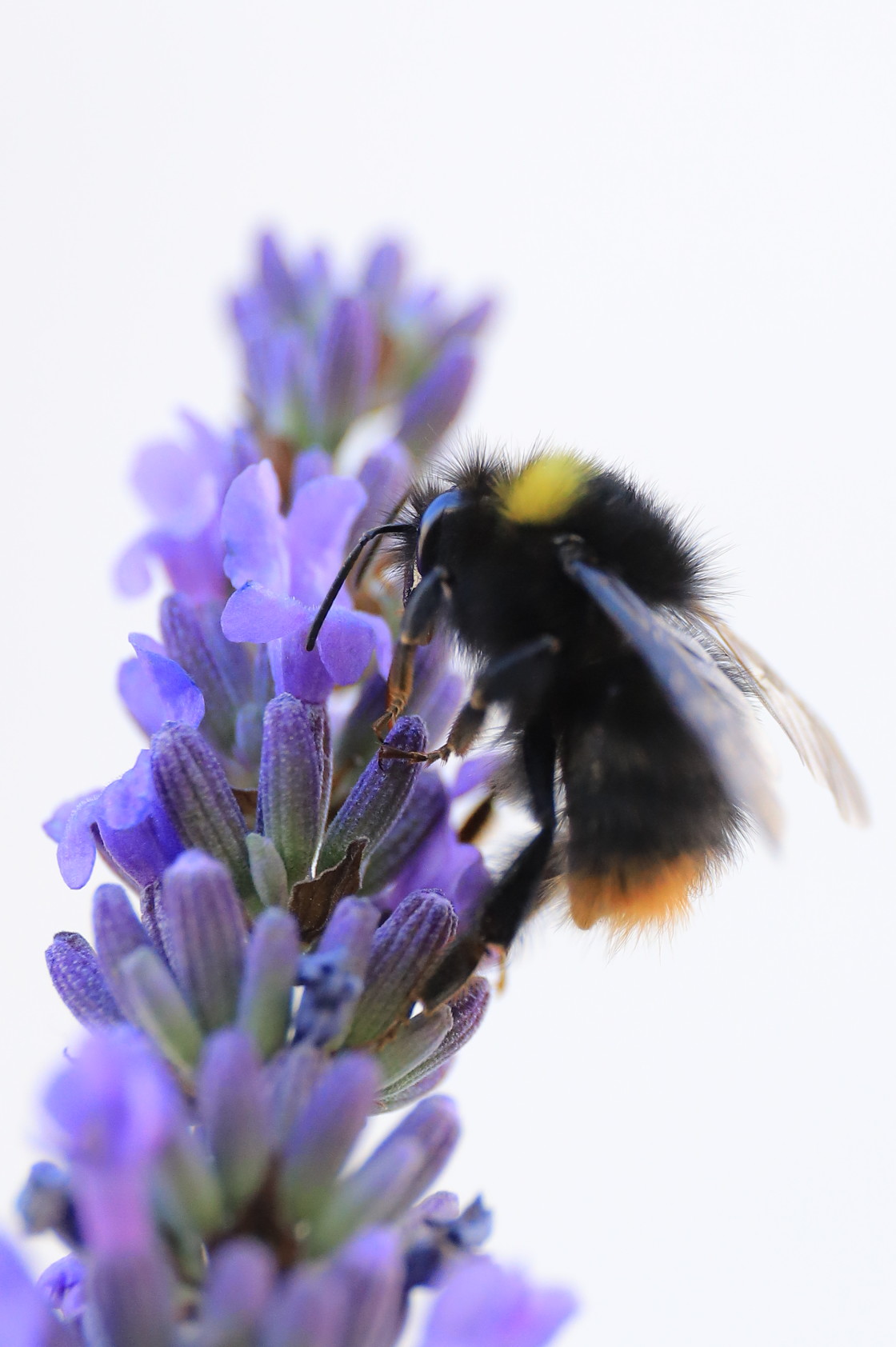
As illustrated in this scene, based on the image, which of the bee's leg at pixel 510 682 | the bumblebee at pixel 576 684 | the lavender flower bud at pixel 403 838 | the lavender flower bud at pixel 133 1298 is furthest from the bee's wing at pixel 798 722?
the lavender flower bud at pixel 133 1298

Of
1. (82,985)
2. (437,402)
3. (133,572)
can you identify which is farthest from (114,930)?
(437,402)

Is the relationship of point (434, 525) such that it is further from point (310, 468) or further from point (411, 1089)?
point (411, 1089)

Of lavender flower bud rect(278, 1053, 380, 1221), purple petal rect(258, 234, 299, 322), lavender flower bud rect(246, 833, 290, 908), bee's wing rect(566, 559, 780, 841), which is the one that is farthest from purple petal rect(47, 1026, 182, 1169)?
purple petal rect(258, 234, 299, 322)

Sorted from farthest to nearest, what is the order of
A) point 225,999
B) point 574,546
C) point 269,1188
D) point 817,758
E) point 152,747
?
1. point 817,758
2. point 574,546
3. point 152,747
4. point 225,999
5. point 269,1188

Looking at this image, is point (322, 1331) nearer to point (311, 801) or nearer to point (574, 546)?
point (311, 801)

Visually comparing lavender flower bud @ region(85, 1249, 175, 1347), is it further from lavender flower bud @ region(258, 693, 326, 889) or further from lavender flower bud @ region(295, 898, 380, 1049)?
lavender flower bud @ region(258, 693, 326, 889)

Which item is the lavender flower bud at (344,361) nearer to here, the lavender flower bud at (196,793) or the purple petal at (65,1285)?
the lavender flower bud at (196,793)

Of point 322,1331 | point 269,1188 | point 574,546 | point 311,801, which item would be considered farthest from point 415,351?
point 322,1331
